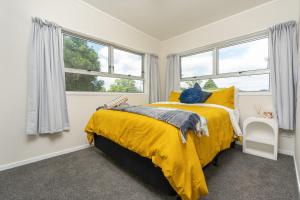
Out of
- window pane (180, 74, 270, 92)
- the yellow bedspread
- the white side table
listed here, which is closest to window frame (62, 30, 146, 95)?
the yellow bedspread

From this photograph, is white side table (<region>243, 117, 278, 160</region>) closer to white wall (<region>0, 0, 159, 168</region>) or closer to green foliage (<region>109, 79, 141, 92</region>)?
green foliage (<region>109, 79, 141, 92</region>)

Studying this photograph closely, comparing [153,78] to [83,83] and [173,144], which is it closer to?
[83,83]

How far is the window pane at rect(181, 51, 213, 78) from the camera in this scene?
3.26 m

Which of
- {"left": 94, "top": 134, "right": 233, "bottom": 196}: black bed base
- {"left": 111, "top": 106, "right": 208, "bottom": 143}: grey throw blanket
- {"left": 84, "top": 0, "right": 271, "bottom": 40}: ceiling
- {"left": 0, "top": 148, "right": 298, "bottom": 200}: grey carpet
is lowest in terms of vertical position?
{"left": 0, "top": 148, "right": 298, "bottom": 200}: grey carpet

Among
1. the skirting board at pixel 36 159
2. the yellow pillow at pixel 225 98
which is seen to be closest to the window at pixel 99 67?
the skirting board at pixel 36 159

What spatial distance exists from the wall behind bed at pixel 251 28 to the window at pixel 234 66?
0.61 feet

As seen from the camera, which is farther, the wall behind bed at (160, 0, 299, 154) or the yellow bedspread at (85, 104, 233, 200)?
the wall behind bed at (160, 0, 299, 154)

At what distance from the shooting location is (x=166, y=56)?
12.9 feet

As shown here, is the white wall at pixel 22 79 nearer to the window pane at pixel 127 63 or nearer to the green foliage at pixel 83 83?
the green foliage at pixel 83 83

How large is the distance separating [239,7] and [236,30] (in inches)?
14.8

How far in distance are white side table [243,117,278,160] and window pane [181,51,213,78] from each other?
54.4 inches

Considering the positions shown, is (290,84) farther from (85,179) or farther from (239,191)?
(85,179)

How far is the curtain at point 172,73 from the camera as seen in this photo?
3643 mm

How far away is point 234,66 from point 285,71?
85 cm
